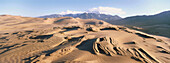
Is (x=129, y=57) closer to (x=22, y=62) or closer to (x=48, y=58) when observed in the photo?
(x=48, y=58)

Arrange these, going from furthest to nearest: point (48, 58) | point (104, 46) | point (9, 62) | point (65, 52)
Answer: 1. point (104, 46)
2. point (65, 52)
3. point (9, 62)
4. point (48, 58)

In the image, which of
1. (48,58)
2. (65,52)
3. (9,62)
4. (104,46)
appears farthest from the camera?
(104,46)

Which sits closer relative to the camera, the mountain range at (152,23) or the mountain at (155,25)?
the mountain at (155,25)

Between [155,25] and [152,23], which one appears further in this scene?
[152,23]

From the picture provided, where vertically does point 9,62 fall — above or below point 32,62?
below

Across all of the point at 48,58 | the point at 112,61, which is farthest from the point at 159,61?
the point at 48,58

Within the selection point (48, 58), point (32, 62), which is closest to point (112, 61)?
point (48, 58)

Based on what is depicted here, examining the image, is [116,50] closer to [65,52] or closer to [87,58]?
[87,58]

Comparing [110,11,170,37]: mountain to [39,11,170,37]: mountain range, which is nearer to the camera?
[110,11,170,37]: mountain

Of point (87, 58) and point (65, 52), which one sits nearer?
point (87, 58)
